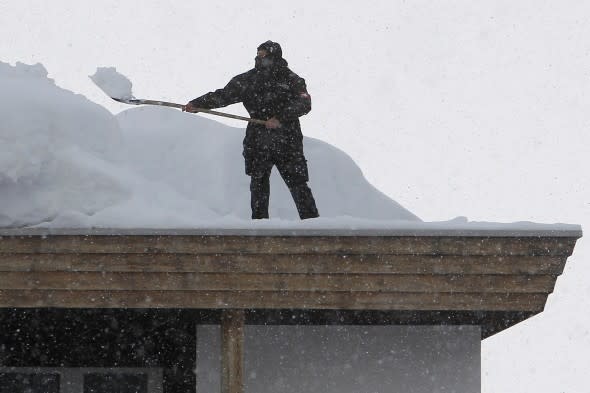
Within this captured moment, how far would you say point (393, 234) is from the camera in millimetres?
7996

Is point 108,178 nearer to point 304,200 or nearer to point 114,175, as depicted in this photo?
point 114,175

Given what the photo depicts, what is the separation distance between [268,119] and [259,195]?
2.22 feet

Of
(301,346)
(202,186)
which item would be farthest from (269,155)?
(202,186)

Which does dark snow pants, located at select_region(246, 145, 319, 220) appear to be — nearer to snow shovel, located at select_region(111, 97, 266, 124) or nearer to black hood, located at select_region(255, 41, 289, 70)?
snow shovel, located at select_region(111, 97, 266, 124)

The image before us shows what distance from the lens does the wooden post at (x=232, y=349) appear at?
843 cm

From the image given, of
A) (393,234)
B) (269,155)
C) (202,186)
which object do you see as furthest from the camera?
(202,186)

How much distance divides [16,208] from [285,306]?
2133 mm

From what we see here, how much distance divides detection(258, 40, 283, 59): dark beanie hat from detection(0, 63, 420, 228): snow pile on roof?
48.3 inches

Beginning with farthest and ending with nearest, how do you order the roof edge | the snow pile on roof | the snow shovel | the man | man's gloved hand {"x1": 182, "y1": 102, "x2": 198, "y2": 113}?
the man
man's gloved hand {"x1": 182, "y1": 102, "x2": 198, "y2": 113}
the snow shovel
the snow pile on roof
the roof edge

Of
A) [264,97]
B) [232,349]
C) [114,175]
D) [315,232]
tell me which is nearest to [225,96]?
[264,97]

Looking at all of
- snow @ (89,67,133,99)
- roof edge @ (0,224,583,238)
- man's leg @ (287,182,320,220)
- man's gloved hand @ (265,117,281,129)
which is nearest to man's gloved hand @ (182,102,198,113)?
snow @ (89,67,133,99)

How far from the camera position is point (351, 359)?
31.8 ft

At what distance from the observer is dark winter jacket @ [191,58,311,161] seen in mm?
9578

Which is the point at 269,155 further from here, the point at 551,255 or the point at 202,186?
the point at 202,186
